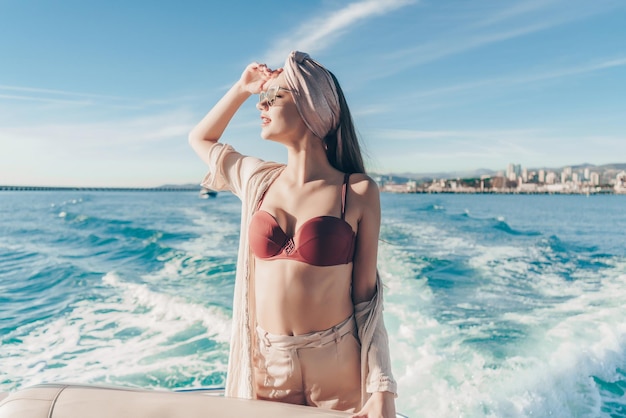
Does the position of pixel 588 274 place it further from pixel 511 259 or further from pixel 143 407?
pixel 143 407

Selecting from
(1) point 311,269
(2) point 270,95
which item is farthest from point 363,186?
(2) point 270,95

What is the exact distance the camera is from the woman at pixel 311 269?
1.85m

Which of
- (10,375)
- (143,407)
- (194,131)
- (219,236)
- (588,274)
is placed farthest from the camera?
(219,236)

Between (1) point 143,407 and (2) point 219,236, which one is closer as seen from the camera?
(1) point 143,407

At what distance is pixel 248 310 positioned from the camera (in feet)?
6.61

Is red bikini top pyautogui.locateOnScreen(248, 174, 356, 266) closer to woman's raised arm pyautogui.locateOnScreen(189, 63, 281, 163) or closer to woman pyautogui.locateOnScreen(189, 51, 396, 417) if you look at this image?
woman pyautogui.locateOnScreen(189, 51, 396, 417)

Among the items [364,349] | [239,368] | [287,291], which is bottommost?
[239,368]

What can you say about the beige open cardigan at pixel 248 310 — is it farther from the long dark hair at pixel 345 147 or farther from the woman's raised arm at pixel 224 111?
the long dark hair at pixel 345 147

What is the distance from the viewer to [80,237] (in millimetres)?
19906

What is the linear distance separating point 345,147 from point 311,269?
477 millimetres

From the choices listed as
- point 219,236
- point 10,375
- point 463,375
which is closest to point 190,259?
point 219,236

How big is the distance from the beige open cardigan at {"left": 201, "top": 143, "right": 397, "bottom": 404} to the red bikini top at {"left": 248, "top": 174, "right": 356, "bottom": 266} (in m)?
0.14

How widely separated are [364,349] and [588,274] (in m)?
12.3

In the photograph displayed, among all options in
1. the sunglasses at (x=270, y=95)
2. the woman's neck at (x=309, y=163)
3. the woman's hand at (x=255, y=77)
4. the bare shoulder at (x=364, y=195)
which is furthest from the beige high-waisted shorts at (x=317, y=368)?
the woman's hand at (x=255, y=77)
